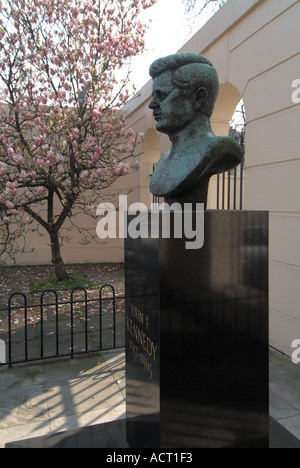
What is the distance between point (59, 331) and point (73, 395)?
77.8 inches

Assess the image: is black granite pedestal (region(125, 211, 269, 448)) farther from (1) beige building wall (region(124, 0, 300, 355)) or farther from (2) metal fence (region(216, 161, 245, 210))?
(2) metal fence (region(216, 161, 245, 210))

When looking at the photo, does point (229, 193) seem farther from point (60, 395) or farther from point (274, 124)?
point (60, 395)

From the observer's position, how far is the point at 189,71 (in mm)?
2377

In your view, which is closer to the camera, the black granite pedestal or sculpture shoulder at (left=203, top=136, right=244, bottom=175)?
the black granite pedestal

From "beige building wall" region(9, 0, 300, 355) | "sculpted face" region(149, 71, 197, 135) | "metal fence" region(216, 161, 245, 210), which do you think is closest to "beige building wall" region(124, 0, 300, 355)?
"beige building wall" region(9, 0, 300, 355)

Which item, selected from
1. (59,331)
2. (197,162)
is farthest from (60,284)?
(197,162)

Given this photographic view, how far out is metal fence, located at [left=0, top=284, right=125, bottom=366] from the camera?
4332 mm

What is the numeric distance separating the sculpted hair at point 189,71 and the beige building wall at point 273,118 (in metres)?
2.14

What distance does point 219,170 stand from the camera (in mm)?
2566

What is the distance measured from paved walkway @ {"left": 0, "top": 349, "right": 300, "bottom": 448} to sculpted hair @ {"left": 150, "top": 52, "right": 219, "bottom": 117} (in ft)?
8.78

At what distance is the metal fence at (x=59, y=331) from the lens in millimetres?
4332
